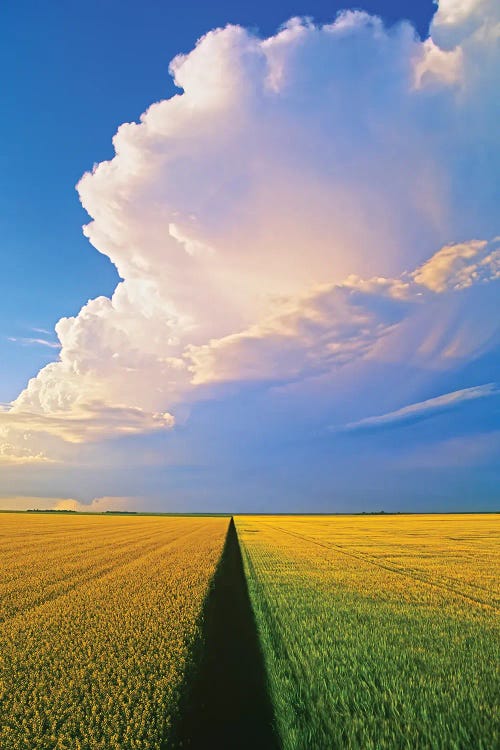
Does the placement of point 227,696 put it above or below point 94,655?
below

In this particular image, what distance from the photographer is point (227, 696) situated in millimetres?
8133

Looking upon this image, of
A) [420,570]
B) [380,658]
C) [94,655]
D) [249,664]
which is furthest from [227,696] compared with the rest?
[420,570]

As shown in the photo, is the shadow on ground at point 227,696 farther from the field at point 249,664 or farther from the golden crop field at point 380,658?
the golden crop field at point 380,658

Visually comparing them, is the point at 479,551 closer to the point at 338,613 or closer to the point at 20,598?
the point at 338,613

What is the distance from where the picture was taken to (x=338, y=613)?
37.6ft

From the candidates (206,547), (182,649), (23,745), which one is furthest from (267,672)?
(206,547)

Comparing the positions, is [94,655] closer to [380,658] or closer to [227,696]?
[227,696]

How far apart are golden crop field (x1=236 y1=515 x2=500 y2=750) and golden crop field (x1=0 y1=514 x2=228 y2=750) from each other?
73.5 inches

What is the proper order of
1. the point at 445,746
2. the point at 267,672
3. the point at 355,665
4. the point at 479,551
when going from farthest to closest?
the point at 479,551 → the point at 267,672 → the point at 355,665 → the point at 445,746

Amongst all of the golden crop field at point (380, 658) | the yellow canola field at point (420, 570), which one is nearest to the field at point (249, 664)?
the golden crop field at point (380, 658)

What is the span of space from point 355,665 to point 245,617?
5974mm

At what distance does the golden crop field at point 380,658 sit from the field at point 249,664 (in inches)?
1.3

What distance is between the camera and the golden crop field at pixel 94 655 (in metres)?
5.90

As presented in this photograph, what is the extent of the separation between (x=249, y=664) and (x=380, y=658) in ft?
9.38
